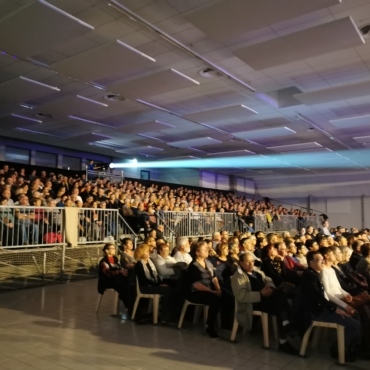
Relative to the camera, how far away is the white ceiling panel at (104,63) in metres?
6.01

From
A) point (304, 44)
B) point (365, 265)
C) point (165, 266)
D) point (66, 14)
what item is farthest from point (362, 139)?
point (66, 14)

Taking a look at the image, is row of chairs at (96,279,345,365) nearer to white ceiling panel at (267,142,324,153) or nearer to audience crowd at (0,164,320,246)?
audience crowd at (0,164,320,246)

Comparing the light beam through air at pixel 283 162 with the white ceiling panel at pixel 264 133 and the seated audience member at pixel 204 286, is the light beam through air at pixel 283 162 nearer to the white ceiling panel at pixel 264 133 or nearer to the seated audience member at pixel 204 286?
the white ceiling panel at pixel 264 133

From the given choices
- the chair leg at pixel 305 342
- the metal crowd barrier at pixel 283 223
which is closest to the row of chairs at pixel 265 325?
the chair leg at pixel 305 342

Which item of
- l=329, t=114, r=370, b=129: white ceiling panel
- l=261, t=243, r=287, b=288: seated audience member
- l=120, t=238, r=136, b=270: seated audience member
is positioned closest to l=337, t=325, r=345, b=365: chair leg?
l=261, t=243, r=287, b=288: seated audience member

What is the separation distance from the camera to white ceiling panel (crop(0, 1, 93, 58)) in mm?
4871

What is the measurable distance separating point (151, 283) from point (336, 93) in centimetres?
554

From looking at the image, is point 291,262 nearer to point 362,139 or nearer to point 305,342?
point 305,342

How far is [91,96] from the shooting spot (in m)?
8.75

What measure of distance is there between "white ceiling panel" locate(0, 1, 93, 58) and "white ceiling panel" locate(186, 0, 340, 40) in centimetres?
172

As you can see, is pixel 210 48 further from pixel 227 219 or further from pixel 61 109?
pixel 227 219

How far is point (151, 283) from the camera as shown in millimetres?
4801

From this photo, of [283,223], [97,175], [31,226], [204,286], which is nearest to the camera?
[204,286]

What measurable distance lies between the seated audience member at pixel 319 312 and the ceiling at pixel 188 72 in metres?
3.32
